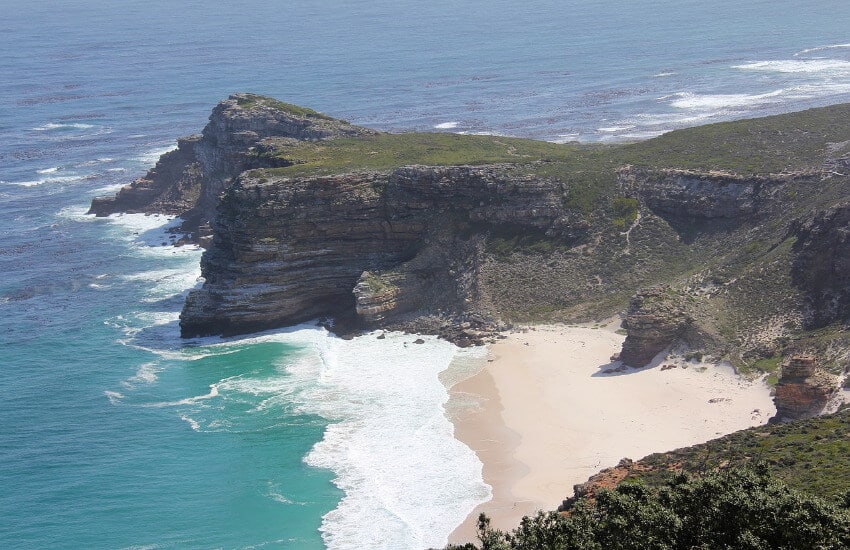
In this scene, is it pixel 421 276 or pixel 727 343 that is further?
pixel 421 276

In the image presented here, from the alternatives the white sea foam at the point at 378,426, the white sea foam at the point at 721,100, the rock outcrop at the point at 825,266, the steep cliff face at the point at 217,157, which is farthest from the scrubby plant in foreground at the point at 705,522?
the white sea foam at the point at 721,100

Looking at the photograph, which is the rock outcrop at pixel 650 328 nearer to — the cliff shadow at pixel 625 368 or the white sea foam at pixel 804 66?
the cliff shadow at pixel 625 368

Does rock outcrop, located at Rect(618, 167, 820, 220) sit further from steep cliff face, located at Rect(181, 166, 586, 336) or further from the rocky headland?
steep cliff face, located at Rect(181, 166, 586, 336)

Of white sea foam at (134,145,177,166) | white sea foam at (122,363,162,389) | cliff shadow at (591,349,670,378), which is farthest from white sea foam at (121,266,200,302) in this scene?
white sea foam at (134,145,177,166)

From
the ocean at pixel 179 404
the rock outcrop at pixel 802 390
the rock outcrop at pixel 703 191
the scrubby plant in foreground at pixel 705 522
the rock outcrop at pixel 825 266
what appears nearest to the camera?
the scrubby plant in foreground at pixel 705 522

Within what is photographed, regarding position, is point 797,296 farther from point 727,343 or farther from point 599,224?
point 599,224

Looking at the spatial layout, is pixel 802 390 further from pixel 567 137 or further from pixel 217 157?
pixel 567 137

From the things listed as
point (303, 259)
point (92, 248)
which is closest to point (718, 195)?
point (303, 259)
